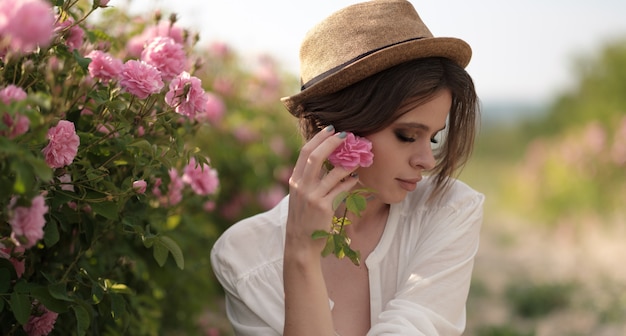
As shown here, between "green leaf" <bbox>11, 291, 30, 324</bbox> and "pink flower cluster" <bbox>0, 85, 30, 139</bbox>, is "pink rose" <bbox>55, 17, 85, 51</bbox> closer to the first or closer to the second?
"pink flower cluster" <bbox>0, 85, 30, 139</bbox>

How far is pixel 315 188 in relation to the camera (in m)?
1.97

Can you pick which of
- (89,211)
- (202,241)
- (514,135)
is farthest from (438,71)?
(514,135)

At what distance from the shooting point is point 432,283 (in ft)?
7.55

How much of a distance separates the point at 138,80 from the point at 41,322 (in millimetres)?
650

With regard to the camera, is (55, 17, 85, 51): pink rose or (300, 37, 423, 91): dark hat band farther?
(300, 37, 423, 91): dark hat band

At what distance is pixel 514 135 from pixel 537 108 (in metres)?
3.73

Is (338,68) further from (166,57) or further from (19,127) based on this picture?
(19,127)

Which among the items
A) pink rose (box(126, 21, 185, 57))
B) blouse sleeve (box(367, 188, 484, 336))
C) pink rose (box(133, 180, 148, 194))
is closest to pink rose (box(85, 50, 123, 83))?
pink rose (box(133, 180, 148, 194))

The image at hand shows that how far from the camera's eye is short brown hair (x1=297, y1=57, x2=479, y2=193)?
7.08 ft

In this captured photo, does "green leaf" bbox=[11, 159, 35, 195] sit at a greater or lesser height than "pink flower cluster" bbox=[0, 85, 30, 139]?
lesser

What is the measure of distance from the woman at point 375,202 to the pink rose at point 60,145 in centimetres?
63

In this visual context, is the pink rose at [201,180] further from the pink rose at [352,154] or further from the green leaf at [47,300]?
the green leaf at [47,300]

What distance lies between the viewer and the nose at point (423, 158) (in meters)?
2.15

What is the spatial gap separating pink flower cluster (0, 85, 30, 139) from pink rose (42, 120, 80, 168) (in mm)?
198
